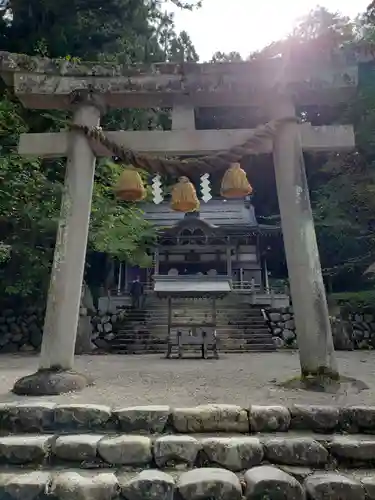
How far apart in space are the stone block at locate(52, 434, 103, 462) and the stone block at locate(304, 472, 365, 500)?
1448 mm

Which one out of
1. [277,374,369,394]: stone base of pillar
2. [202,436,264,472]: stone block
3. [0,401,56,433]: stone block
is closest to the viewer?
[202,436,264,472]: stone block

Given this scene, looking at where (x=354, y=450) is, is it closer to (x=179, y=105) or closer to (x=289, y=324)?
(x=179, y=105)

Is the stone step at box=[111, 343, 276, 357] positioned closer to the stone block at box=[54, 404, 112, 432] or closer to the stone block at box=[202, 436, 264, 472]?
the stone block at box=[54, 404, 112, 432]

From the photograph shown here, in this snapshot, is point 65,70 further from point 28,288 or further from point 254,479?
point 28,288

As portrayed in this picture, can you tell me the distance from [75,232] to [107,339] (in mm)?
10292

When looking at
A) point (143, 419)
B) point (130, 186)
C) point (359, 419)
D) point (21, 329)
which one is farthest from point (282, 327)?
point (143, 419)

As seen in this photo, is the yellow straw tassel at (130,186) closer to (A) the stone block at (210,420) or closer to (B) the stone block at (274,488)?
(A) the stone block at (210,420)

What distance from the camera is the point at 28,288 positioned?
40.4 ft

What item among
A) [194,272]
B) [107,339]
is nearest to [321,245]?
[194,272]

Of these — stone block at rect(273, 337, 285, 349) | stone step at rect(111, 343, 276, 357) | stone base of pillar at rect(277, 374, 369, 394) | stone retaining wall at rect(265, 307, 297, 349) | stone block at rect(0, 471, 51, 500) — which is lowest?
stone block at rect(0, 471, 51, 500)

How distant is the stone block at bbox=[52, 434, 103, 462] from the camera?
9.45ft

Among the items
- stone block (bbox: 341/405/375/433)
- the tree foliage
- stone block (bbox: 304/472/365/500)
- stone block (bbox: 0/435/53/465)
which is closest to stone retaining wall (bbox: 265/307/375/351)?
the tree foliage

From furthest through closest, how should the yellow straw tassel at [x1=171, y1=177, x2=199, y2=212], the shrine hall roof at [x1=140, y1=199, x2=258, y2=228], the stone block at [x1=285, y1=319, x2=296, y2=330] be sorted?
the shrine hall roof at [x1=140, y1=199, x2=258, y2=228], the stone block at [x1=285, y1=319, x2=296, y2=330], the yellow straw tassel at [x1=171, y1=177, x2=199, y2=212]

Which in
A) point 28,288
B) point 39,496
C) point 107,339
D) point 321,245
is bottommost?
point 39,496
